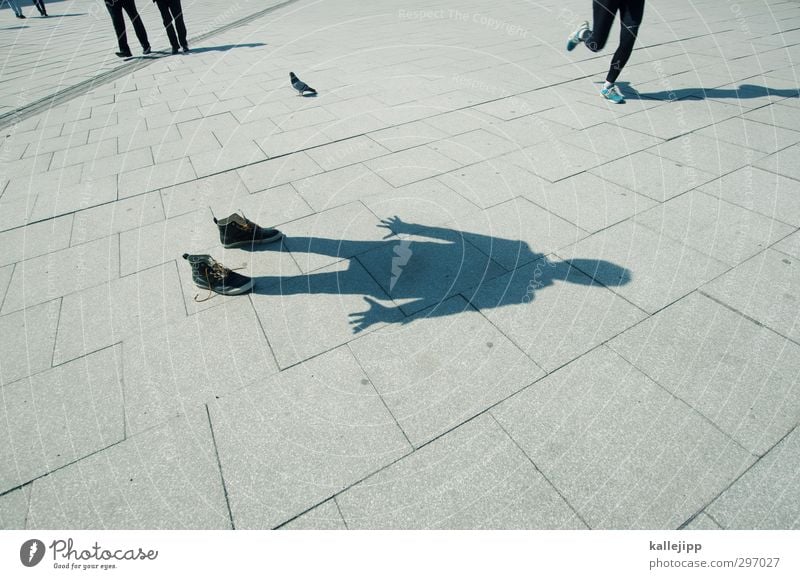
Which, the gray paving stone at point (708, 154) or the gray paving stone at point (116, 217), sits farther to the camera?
the gray paving stone at point (708, 154)

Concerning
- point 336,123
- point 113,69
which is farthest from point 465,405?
point 113,69

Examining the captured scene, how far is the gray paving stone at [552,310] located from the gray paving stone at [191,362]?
6.70 ft

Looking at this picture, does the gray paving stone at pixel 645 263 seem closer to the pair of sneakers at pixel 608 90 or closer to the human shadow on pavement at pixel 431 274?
the human shadow on pavement at pixel 431 274

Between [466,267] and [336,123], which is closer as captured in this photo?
[466,267]

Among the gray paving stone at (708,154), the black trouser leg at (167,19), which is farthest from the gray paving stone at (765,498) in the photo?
the black trouser leg at (167,19)

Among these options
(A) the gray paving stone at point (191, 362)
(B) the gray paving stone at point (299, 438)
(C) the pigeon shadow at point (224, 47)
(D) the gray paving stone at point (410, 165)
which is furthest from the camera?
(C) the pigeon shadow at point (224, 47)

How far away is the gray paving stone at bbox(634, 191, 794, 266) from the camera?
4.11 m

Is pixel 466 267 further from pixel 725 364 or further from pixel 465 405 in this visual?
pixel 725 364

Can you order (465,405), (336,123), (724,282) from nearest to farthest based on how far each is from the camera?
(465,405) → (724,282) → (336,123)

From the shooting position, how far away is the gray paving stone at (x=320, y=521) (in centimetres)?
230

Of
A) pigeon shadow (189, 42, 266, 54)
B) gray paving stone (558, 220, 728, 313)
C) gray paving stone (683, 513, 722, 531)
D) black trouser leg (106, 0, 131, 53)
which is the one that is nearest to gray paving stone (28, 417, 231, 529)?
gray paving stone (683, 513, 722, 531)

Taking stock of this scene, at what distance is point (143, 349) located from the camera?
3.48 m

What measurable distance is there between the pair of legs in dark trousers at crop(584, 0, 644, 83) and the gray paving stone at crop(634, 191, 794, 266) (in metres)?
3.81
